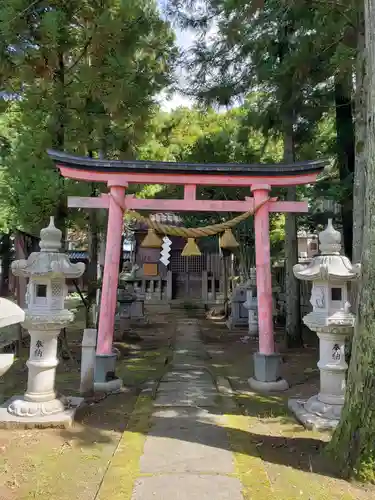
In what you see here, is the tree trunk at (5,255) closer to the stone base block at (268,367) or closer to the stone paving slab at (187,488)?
the stone base block at (268,367)

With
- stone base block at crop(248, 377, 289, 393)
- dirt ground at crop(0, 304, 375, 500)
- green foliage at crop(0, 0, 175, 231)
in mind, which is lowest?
dirt ground at crop(0, 304, 375, 500)

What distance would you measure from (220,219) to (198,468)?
1304 cm

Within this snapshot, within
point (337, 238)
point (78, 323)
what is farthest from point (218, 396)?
point (78, 323)

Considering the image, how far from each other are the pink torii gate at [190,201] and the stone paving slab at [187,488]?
3.12m

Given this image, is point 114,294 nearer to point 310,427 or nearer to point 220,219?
point 310,427

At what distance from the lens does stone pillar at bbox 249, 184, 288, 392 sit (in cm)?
646

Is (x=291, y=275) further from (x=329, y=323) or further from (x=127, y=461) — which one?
(x=127, y=461)

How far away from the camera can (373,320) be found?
3.48 metres

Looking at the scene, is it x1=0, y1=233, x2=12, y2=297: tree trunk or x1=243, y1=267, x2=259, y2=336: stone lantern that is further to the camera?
x1=0, y1=233, x2=12, y2=297: tree trunk

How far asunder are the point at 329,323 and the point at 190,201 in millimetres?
3033

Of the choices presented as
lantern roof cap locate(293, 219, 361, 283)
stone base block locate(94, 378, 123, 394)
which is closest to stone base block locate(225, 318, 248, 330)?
stone base block locate(94, 378, 123, 394)

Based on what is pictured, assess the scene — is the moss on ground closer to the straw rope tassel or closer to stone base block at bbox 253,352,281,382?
stone base block at bbox 253,352,281,382

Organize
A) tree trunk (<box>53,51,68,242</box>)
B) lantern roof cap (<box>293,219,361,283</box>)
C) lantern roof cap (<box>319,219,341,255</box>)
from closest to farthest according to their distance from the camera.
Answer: lantern roof cap (<box>293,219,361,283</box>) → lantern roof cap (<box>319,219,341,255</box>) → tree trunk (<box>53,51,68,242</box>)

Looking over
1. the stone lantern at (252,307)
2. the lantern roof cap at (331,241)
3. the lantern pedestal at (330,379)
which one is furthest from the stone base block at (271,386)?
the stone lantern at (252,307)
